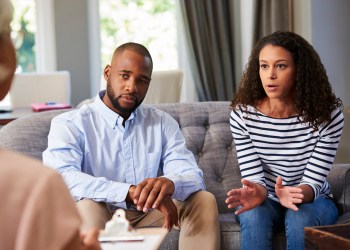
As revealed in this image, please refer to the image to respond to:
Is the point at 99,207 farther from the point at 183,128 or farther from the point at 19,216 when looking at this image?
the point at 19,216

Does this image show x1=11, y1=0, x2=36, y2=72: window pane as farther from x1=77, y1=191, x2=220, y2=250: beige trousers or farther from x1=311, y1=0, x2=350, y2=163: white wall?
x1=77, y1=191, x2=220, y2=250: beige trousers

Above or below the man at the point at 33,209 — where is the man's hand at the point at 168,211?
below

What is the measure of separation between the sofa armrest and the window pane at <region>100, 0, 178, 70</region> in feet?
12.2

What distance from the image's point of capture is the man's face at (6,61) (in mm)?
738

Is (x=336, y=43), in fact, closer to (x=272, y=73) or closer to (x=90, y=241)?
(x=272, y=73)

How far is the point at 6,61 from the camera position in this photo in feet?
2.43

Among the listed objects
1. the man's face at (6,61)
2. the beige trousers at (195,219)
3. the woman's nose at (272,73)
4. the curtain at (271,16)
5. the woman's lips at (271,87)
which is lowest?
the beige trousers at (195,219)

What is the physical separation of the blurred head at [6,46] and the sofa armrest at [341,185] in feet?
7.83

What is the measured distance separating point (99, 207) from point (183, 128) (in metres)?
0.73

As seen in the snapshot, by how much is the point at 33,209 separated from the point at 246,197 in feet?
6.66

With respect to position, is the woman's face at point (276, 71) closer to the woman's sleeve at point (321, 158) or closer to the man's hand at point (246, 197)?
the woman's sleeve at point (321, 158)

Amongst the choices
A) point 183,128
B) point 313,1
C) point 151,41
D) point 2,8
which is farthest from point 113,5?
point 2,8

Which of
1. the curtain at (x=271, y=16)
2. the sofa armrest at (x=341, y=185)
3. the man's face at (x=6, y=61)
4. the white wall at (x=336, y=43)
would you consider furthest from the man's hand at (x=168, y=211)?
the curtain at (x=271, y=16)

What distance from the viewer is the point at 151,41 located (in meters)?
6.63
